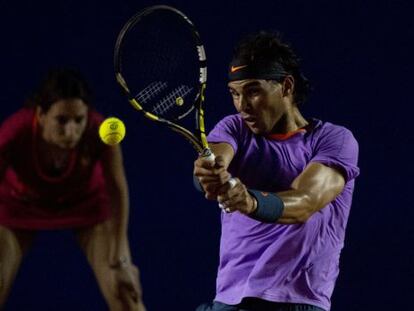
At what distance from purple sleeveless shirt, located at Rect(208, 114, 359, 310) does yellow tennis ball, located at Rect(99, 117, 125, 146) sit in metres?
0.96

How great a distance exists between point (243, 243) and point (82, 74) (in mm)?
1532

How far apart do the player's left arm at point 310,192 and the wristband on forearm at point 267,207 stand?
3 centimetres

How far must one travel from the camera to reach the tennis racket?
246 centimetres

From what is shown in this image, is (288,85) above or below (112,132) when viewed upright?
above

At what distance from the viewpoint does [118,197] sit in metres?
3.81

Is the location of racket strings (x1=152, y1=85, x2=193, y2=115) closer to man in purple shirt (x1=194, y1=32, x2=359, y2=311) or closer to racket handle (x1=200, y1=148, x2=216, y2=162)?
man in purple shirt (x1=194, y1=32, x2=359, y2=311)

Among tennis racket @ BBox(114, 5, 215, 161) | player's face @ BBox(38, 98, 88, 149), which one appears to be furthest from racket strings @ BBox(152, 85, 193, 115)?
player's face @ BBox(38, 98, 88, 149)

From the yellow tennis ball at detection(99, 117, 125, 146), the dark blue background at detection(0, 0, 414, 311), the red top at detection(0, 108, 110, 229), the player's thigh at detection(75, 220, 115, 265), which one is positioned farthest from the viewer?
the dark blue background at detection(0, 0, 414, 311)

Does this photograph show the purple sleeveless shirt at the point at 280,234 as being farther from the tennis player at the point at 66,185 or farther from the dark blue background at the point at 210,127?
the dark blue background at the point at 210,127

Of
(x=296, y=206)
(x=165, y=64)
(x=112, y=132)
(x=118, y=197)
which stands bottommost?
(x=118, y=197)

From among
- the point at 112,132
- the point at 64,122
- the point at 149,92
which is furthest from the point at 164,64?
the point at 64,122

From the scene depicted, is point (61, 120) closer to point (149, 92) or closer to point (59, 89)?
point (59, 89)

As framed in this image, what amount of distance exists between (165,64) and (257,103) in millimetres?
247

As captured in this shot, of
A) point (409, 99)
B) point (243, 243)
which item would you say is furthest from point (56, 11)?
point (243, 243)
